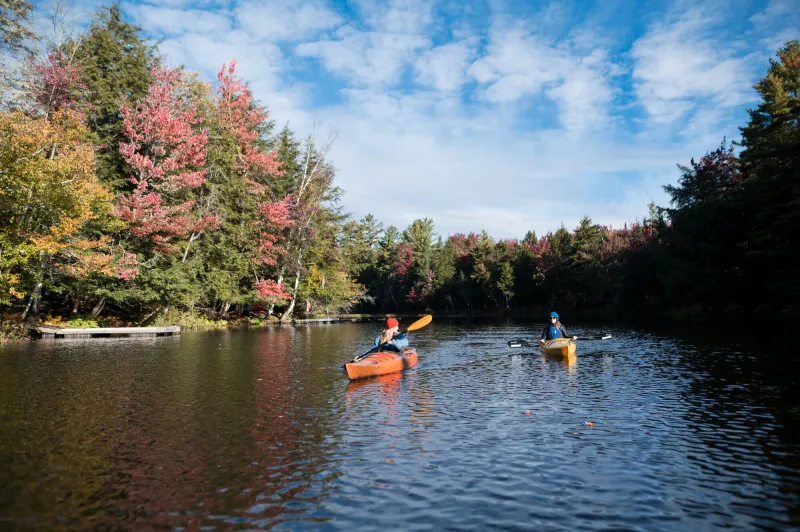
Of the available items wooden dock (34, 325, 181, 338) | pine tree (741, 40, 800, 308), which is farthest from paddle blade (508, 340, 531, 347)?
wooden dock (34, 325, 181, 338)

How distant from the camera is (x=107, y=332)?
31.8m

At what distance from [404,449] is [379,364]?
8039 millimetres

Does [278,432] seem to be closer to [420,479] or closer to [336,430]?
[336,430]

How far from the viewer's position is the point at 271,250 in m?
46.9

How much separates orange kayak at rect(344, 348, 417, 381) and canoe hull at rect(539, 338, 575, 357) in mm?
6180

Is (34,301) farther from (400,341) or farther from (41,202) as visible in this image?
(400,341)

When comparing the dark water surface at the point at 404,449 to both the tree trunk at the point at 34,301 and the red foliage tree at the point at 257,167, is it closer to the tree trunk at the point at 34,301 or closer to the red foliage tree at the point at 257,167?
the tree trunk at the point at 34,301

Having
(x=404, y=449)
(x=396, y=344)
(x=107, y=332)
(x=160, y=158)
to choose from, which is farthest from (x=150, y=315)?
(x=404, y=449)

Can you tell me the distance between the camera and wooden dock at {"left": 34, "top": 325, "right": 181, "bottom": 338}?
29.8 meters

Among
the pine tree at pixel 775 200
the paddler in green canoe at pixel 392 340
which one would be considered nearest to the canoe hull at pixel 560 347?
the paddler in green canoe at pixel 392 340

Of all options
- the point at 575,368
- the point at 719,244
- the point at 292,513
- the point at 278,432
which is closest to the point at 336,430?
the point at 278,432

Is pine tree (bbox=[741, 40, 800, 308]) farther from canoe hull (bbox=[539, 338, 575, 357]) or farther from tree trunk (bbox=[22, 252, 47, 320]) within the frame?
tree trunk (bbox=[22, 252, 47, 320])

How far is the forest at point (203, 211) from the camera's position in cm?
2686

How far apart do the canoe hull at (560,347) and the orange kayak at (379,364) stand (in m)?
6.18
